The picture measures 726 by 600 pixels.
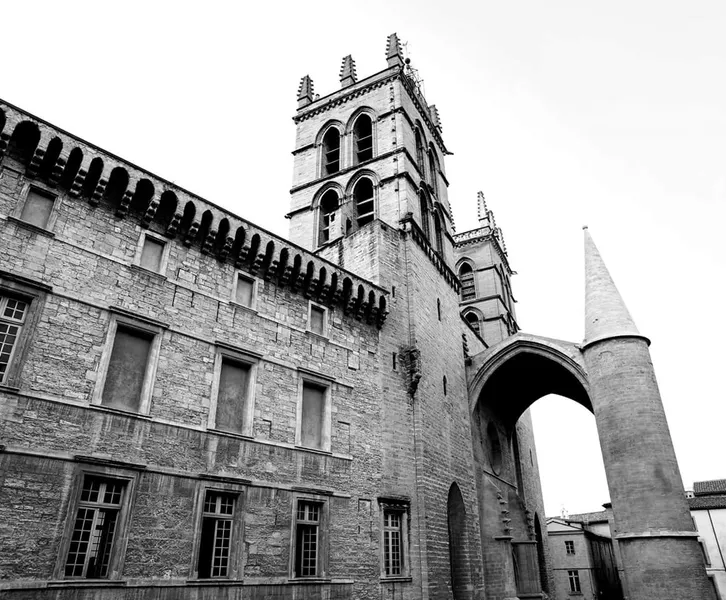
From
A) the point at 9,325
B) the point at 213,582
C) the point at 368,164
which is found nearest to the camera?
the point at 9,325

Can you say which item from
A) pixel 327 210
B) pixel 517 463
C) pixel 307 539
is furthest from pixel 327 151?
pixel 307 539

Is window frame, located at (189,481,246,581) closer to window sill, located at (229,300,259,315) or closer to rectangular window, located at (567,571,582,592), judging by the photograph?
window sill, located at (229,300,259,315)

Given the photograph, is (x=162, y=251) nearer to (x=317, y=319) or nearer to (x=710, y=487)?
(x=317, y=319)

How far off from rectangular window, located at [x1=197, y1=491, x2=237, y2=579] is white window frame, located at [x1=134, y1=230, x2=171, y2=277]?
15.3 ft

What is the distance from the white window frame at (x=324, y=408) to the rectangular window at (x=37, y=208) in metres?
6.32

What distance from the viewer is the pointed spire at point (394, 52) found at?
1003 inches

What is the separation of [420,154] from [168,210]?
1491cm

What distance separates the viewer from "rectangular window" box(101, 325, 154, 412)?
10102 mm

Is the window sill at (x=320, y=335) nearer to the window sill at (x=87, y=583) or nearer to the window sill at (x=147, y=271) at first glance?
the window sill at (x=147, y=271)

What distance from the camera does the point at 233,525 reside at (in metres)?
A: 10.8

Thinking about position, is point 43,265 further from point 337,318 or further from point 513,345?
point 513,345

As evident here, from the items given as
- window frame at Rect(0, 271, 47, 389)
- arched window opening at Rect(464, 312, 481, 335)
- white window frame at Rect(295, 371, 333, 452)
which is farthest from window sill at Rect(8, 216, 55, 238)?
arched window opening at Rect(464, 312, 481, 335)

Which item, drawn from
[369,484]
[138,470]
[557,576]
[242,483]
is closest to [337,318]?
[369,484]

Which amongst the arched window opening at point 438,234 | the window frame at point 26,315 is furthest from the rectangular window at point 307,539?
the arched window opening at point 438,234
